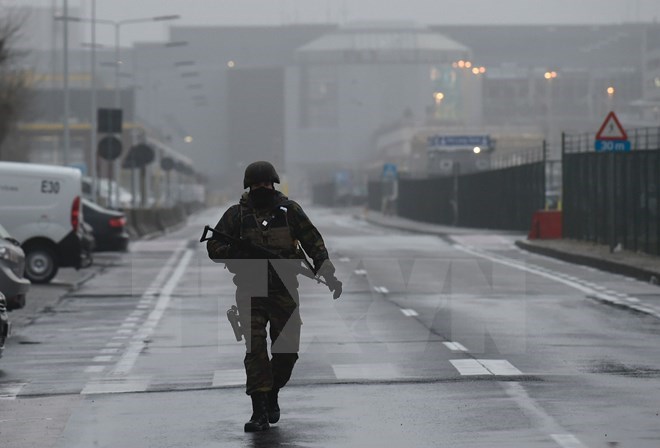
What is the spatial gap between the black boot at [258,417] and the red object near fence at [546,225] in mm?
40126

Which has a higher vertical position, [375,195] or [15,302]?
[15,302]

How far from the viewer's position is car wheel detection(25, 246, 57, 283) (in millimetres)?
31594

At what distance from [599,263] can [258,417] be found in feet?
83.8

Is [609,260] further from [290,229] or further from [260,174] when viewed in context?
[260,174]

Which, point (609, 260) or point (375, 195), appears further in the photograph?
point (375, 195)

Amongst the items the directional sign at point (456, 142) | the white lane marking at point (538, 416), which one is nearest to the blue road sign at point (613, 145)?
the white lane marking at point (538, 416)

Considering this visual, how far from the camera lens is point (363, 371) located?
51.1 ft

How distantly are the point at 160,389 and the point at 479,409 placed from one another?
307 centimetres

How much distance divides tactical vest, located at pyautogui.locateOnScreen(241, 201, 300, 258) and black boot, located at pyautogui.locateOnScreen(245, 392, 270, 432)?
0.96m

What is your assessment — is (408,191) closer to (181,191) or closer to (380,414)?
(181,191)

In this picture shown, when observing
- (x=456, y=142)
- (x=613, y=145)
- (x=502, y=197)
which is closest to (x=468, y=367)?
(x=613, y=145)

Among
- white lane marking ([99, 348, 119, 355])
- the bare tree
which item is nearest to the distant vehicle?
the bare tree

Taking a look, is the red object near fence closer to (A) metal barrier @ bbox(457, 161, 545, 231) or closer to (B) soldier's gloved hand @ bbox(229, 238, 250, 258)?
(A) metal barrier @ bbox(457, 161, 545, 231)

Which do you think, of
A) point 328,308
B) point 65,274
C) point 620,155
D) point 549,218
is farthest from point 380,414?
point 549,218
